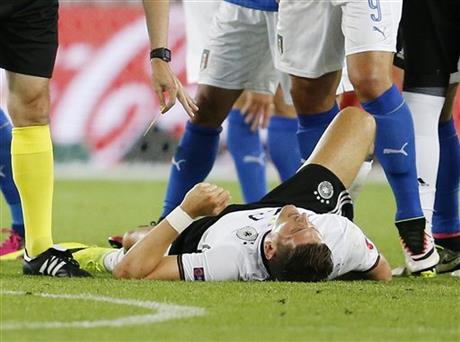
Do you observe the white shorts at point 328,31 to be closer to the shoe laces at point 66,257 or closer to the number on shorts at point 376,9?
the number on shorts at point 376,9

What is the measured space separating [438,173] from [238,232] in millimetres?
1554

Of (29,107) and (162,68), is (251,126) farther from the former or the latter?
(162,68)

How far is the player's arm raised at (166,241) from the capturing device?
5.28 meters

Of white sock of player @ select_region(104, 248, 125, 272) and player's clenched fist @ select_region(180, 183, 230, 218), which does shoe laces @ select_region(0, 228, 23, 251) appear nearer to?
white sock of player @ select_region(104, 248, 125, 272)

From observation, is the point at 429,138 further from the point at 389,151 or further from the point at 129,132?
the point at 129,132

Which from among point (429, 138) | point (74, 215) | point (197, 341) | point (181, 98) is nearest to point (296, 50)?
point (429, 138)

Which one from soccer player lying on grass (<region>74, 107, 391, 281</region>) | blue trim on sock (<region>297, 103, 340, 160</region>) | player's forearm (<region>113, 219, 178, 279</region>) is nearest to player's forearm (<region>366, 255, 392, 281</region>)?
soccer player lying on grass (<region>74, 107, 391, 281</region>)

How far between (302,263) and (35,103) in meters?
1.26

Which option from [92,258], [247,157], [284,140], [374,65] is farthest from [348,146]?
[247,157]

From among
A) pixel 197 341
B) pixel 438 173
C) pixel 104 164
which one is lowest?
pixel 104 164

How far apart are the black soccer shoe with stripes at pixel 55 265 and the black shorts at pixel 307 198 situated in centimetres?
40

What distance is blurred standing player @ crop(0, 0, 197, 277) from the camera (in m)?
5.47

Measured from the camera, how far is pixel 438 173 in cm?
657

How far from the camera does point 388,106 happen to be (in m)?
5.74
